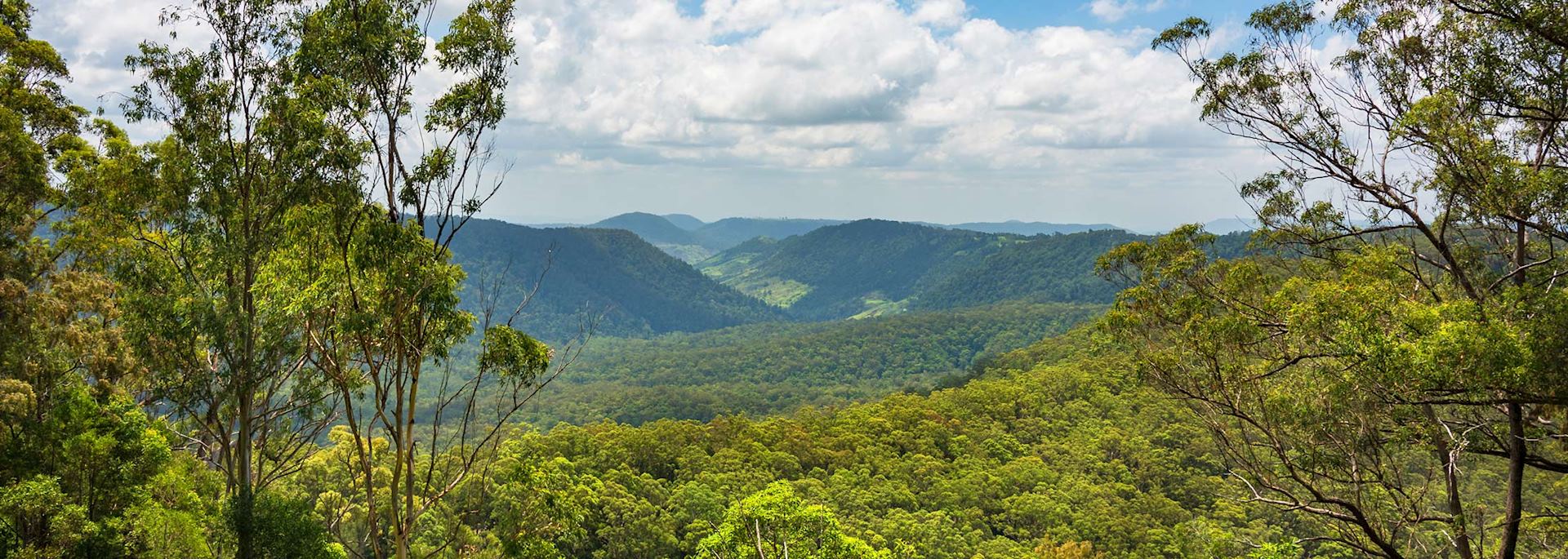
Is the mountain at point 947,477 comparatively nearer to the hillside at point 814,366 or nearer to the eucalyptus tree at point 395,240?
the eucalyptus tree at point 395,240

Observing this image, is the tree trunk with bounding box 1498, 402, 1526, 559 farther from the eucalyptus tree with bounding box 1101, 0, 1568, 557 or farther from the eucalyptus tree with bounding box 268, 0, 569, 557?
the eucalyptus tree with bounding box 268, 0, 569, 557

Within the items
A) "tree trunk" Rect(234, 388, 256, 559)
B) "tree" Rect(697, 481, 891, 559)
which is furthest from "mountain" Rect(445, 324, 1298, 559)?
"tree trunk" Rect(234, 388, 256, 559)

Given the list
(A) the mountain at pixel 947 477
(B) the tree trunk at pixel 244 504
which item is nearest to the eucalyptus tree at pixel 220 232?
(B) the tree trunk at pixel 244 504

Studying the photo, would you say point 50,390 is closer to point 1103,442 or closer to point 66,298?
point 66,298

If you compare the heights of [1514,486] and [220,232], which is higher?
[220,232]

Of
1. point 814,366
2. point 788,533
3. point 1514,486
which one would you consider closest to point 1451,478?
point 1514,486

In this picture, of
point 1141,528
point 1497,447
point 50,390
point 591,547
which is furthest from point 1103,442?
point 50,390

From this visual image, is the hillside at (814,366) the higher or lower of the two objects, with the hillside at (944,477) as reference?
lower

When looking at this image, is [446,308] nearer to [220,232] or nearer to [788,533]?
[220,232]
